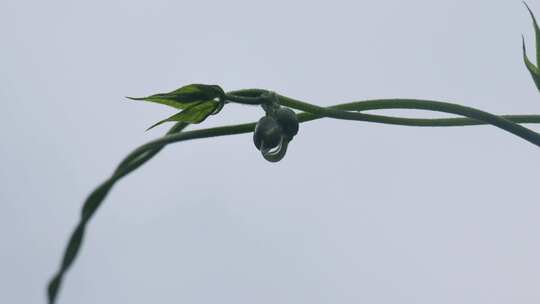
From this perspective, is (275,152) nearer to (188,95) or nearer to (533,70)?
(188,95)

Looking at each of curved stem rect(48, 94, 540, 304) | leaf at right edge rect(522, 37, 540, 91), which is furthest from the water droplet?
leaf at right edge rect(522, 37, 540, 91)

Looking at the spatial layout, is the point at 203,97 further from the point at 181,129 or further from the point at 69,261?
the point at 69,261

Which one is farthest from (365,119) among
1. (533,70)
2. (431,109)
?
(533,70)

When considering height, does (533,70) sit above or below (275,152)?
above

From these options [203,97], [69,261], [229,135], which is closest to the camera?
[69,261]

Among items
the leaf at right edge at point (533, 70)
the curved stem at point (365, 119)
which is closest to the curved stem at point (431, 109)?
the curved stem at point (365, 119)

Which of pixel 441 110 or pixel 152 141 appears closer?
pixel 152 141

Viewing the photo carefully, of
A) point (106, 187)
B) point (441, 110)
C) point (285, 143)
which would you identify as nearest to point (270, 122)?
point (285, 143)

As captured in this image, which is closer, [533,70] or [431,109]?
[431,109]
